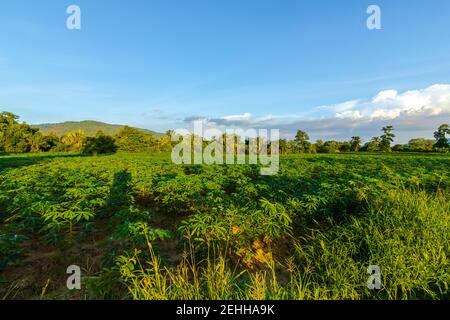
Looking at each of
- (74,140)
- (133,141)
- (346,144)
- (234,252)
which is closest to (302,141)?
(346,144)

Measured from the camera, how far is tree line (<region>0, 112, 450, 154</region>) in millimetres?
44656

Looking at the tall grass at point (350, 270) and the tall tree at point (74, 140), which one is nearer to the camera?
the tall grass at point (350, 270)

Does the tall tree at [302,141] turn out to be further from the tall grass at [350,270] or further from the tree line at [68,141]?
the tall grass at [350,270]

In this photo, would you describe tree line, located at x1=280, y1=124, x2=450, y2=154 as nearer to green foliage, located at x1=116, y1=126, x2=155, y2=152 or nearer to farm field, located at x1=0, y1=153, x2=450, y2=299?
green foliage, located at x1=116, y1=126, x2=155, y2=152

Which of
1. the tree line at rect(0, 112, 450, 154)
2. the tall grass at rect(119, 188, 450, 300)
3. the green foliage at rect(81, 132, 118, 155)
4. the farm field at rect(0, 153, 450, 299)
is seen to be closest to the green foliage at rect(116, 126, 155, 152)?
the tree line at rect(0, 112, 450, 154)

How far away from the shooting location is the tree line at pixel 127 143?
147ft

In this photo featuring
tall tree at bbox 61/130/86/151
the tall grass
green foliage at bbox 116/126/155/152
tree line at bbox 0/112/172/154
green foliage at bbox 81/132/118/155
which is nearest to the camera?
the tall grass

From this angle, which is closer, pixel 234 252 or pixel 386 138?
pixel 234 252

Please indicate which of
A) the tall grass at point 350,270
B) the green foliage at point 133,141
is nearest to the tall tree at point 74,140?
the green foliage at point 133,141

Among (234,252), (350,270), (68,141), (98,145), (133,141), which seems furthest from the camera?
(133,141)

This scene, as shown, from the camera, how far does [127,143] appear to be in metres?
57.5

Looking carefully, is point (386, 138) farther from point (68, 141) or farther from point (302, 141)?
point (68, 141)

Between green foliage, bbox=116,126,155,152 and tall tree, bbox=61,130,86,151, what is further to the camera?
green foliage, bbox=116,126,155,152

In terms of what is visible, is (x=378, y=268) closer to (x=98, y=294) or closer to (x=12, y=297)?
(x=98, y=294)
